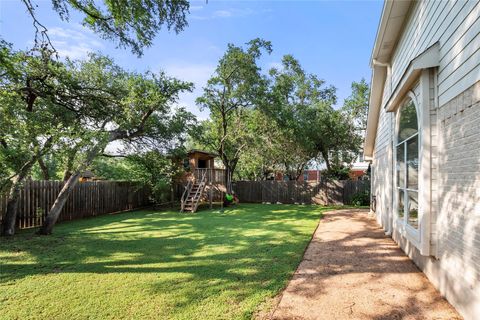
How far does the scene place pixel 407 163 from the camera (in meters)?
4.96

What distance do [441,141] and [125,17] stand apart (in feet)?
16.3

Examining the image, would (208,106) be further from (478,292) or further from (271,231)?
(478,292)

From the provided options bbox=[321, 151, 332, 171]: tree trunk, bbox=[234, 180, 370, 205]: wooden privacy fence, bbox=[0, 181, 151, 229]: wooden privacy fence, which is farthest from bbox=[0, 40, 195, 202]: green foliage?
bbox=[321, 151, 332, 171]: tree trunk

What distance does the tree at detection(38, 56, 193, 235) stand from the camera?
27.2 feet

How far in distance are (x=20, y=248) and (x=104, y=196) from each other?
20.7ft

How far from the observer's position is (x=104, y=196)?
11.8 metres

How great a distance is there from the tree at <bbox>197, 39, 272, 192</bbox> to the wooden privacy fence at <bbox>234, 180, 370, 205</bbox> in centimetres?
228

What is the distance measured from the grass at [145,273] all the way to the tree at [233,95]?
8.53 metres

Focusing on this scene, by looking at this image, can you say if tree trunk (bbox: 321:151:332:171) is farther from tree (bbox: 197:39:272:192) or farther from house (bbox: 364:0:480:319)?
house (bbox: 364:0:480:319)

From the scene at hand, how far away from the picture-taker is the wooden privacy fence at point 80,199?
26.8 feet

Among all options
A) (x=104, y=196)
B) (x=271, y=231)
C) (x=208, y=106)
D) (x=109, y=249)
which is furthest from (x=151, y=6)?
(x=208, y=106)

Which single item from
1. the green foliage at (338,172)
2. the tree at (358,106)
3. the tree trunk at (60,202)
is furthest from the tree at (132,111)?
the tree at (358,106)

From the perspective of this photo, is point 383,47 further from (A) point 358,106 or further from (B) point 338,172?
(B) point 338,172

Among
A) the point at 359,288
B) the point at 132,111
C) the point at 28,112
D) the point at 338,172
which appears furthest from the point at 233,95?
the point at 359,288
